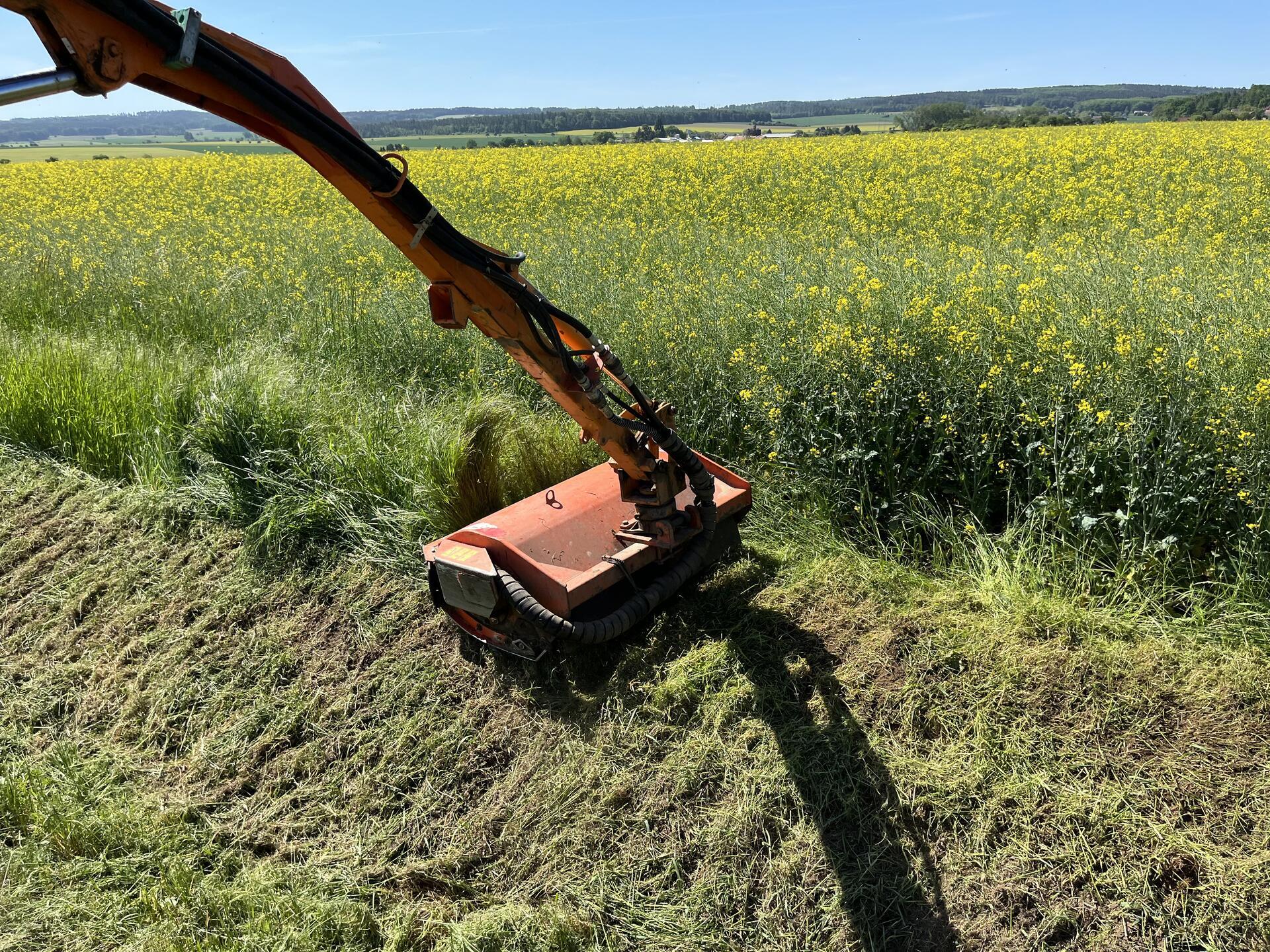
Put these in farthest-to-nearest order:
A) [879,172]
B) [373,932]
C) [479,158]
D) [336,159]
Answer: [479,158] → [879,172] → [373,932] → [336,159]

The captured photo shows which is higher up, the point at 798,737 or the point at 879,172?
the point at 879,172

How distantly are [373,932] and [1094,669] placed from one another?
253 cm

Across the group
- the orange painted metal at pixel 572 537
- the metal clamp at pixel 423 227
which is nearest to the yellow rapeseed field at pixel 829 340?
the orange painted metal at pixel 572 537

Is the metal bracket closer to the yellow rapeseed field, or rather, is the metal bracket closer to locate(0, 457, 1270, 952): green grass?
locate(0, 457, 1270, 952): green grass

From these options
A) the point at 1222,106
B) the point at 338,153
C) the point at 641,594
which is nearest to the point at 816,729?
the point at 641,594

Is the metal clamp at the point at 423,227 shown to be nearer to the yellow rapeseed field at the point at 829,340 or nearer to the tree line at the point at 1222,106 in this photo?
the yellow rapeseed field at the point at 829,340

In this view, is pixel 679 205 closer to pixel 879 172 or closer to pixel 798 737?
pixel 879 172

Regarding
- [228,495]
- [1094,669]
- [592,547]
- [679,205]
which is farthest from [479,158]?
[1094,669]

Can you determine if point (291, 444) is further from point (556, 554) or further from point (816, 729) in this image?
point (816, 729)

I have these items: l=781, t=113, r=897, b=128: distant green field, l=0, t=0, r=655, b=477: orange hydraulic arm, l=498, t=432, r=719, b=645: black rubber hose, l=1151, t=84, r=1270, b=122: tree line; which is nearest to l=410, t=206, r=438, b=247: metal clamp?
l=0, t=0, r=655, b=477: orange hydraulic arm

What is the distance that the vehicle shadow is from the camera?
2656 millimetres

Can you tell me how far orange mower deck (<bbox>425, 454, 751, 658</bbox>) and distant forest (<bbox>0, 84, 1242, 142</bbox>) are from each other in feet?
106

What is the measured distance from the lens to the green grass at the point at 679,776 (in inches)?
105

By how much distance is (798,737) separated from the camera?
10.2 feet
